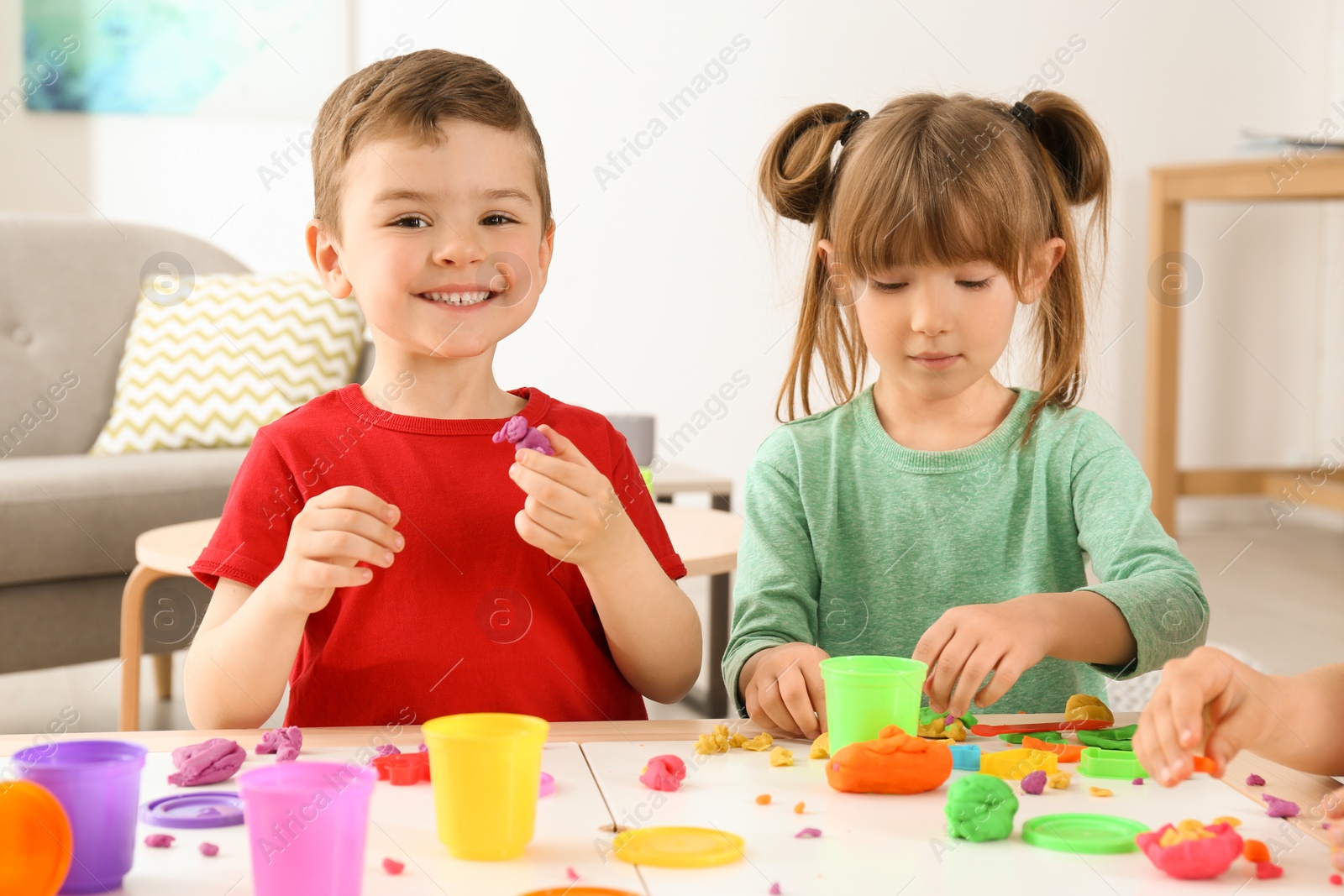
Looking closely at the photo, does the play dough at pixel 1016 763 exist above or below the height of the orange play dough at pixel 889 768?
below

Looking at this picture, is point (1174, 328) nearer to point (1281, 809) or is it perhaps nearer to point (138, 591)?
point (138, 591)

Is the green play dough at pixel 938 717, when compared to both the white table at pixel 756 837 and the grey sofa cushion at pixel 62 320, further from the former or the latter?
the grey sofa cushion at pixel 62 320

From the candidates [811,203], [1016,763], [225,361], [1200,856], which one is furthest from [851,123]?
[225,361]

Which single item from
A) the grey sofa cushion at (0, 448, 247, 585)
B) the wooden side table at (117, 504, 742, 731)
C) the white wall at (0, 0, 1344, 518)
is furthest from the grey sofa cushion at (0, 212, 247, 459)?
the white wall at (0, 0, 1344, 518)

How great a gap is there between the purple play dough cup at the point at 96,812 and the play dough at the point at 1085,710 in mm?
560

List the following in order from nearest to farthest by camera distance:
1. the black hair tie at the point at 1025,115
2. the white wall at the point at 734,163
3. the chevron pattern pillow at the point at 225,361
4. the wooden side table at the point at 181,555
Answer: the black hair tie at the point at 1025,115, the wooden side table at the point at 181,555, the chevron pattern pillow at the point at 225,361, the white wall at the point at 734,163

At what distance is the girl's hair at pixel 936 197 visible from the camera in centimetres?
104

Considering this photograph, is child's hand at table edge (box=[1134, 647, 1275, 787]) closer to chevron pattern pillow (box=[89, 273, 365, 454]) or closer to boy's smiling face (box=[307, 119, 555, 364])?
boy's smiling face (box=[307, 119, 555, 364])

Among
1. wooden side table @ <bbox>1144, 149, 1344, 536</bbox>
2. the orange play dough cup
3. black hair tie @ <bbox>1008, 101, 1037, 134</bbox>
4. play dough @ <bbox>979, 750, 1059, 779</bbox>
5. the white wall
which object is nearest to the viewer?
the orange play dough cup

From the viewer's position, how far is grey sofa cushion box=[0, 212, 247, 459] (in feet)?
8.48

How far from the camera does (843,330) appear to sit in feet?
4.05

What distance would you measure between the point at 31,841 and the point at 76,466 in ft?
6.33

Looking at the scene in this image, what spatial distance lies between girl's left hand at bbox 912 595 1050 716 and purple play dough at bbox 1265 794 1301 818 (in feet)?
0.56

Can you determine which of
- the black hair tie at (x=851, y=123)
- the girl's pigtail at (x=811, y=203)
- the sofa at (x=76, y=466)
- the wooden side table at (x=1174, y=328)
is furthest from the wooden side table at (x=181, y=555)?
the wooden side table at (x=1174, y=328)
